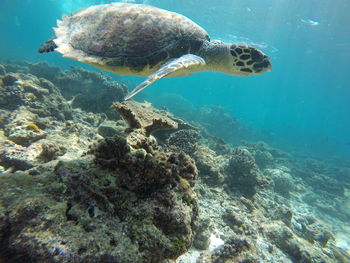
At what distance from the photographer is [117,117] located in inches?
290

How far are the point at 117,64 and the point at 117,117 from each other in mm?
4594

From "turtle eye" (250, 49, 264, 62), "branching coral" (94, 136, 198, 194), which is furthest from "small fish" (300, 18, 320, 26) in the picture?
"branching coral" (94, 136, 198, 194)

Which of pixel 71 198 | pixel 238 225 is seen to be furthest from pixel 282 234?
pixel 71 198

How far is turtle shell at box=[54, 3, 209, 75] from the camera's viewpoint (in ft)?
9.99

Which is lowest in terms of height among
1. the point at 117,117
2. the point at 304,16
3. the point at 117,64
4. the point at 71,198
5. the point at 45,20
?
the point at 117,117

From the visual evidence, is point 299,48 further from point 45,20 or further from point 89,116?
point 45,20

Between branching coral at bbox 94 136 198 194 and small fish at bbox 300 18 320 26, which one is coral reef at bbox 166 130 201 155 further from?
small fish at bbox 300 18 320 26

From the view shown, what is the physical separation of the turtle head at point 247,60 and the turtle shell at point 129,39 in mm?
686

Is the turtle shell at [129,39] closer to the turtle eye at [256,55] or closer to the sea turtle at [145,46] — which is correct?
the sea turtle at [145,46]

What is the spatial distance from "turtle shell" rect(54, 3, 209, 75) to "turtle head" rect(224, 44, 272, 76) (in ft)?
2.25

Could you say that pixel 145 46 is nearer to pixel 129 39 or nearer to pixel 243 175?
pixel 129 39

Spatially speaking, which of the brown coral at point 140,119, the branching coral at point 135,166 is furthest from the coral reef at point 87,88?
the branching coral at point 135,166

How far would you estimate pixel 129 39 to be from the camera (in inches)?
122

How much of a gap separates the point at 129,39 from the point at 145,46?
33cm
